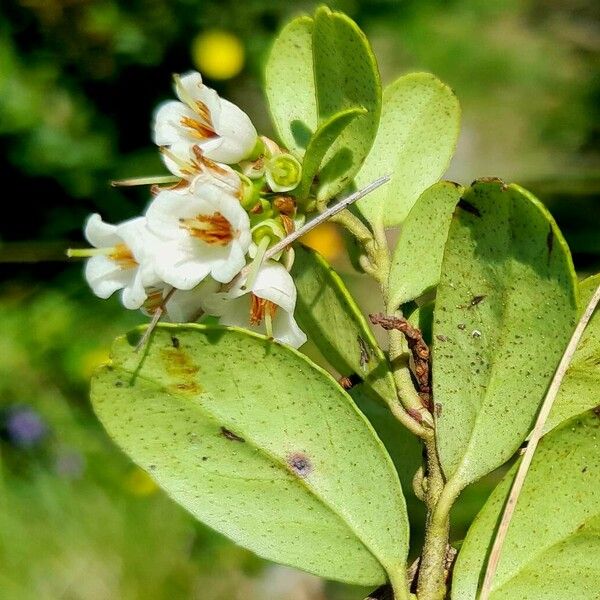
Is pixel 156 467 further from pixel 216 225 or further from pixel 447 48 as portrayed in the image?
pixel 447 48

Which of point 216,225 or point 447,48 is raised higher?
point 216,225

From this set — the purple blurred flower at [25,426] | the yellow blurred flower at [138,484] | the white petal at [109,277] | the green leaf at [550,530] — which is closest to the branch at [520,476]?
the green leaf at [550,530]

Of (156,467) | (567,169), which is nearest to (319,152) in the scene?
(156,467)

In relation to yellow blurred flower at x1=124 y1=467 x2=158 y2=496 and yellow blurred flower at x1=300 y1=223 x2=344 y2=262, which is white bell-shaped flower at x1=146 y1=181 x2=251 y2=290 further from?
yellow blurred flower at x1=300 y1=223 x2=344 y2=262

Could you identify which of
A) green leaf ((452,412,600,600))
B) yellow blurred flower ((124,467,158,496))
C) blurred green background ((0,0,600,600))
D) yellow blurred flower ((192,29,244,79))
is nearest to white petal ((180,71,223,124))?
green leaf ((452,412,600,600))

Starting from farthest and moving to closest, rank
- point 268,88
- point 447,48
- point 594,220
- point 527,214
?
1. point 447,48
2. point 594,220
3. point 268,88
4. point 527,214
